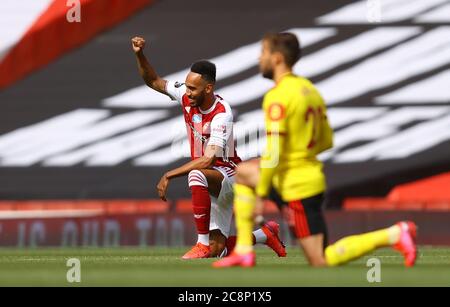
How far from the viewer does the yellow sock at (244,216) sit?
7402 mm

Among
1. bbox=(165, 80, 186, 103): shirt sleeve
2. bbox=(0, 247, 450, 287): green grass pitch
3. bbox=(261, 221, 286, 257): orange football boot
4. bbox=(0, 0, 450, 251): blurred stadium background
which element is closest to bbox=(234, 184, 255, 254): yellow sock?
bbox=(0, 247, 450, 287): green grass pitch

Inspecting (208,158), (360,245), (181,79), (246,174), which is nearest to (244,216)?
(246,174)

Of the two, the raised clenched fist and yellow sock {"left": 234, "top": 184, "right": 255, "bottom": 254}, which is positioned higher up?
the raised clenched fist

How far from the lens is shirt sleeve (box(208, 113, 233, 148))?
962 centimetres

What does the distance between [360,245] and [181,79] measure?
13910 millimetres

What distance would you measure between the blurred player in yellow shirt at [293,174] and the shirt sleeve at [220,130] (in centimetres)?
199

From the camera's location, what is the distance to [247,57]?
2083 cm

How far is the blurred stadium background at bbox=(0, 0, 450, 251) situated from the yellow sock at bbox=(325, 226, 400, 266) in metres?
11.3

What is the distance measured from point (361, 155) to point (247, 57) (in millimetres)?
3003

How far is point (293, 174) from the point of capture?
7551 millimetres

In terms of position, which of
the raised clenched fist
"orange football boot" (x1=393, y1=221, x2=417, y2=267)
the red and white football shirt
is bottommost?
"orange football boot" (x1=393, y1=221, x2=417, y2=267)

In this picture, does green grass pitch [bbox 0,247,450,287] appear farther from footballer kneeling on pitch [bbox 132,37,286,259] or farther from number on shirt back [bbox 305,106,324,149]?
footballer kneeling on pitch [bbox 132,37,286,259]

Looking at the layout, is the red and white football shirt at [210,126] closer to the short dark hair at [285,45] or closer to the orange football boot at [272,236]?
the orange football boot at [272,236]

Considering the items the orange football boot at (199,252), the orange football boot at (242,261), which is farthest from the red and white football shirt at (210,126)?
the orange football boot at (242,261)
